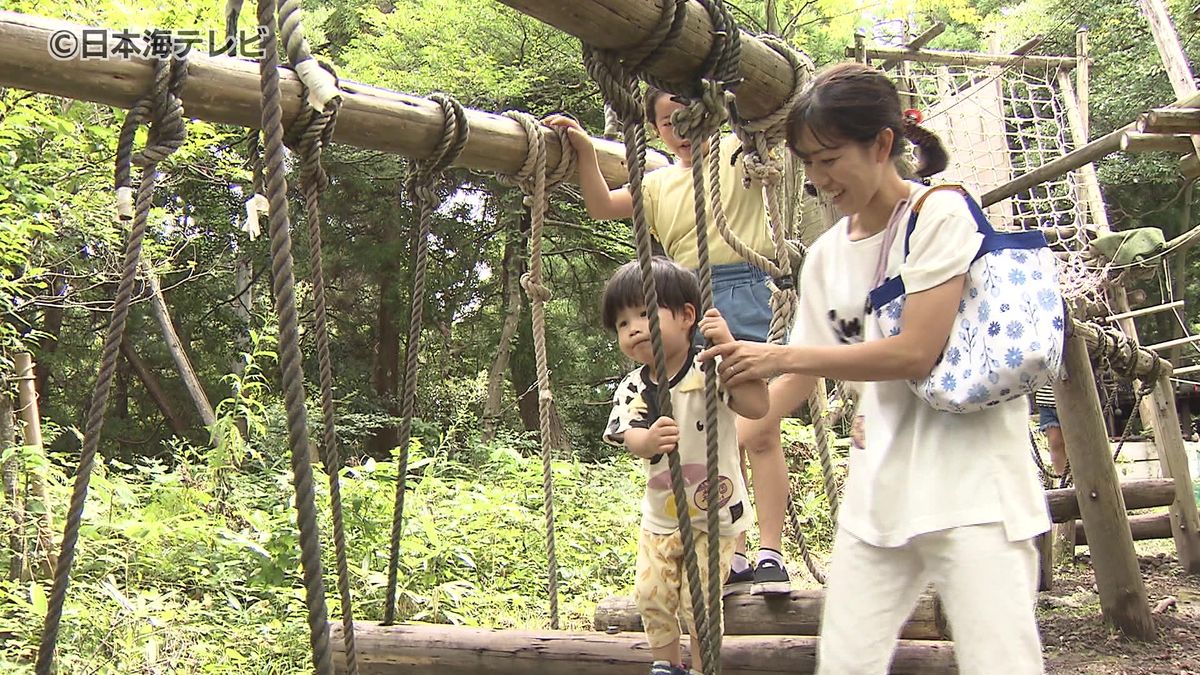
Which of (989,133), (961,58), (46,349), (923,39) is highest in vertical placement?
(961,58)

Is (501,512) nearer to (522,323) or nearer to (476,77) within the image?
(476,77)

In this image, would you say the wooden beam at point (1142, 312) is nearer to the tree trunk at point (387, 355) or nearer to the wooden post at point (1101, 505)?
the wooden post at point (1101, 505)

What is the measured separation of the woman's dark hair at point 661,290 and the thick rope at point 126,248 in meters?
0.88

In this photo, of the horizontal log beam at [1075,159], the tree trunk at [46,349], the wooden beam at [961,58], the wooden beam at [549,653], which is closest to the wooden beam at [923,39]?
the wooden beam at [961,58]

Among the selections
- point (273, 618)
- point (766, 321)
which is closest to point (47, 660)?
point (766, 321)

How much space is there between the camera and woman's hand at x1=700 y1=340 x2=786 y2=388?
1.38 metres

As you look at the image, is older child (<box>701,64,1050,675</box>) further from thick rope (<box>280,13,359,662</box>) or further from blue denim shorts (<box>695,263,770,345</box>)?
blue denim shorts (<box>695,263,770,345</box>)

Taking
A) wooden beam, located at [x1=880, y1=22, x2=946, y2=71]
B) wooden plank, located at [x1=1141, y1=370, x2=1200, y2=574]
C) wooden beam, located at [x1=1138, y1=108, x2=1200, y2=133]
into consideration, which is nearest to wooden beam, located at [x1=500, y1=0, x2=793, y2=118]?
wooden beam, located at [x1=1138, y1=108, x2=1200, y2=133]

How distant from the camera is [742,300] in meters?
2.50

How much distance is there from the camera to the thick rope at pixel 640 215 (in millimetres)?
1314

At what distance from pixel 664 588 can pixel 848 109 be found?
1.09m

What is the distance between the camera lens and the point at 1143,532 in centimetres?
438

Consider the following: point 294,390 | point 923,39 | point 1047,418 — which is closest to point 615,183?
point 294,390

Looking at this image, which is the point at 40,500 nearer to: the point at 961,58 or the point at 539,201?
the point at 539,201
